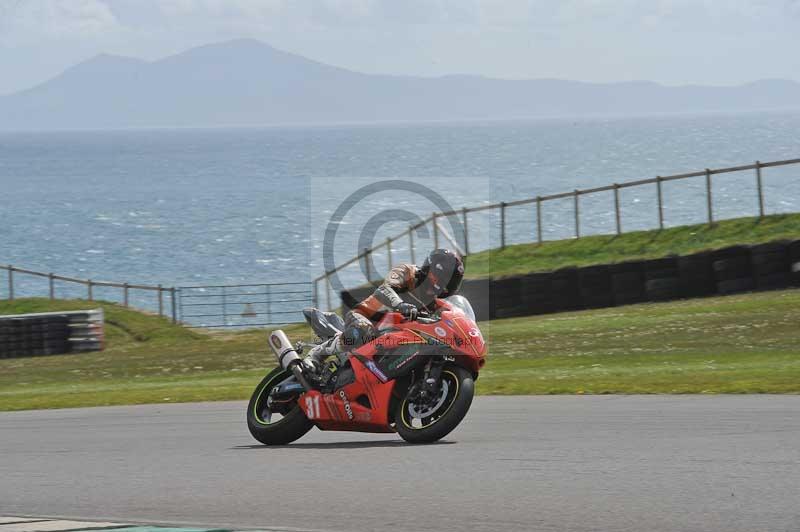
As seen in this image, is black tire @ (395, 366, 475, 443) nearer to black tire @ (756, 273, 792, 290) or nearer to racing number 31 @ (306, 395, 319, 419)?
racing number 31 @ (306, 395, 319, 419)

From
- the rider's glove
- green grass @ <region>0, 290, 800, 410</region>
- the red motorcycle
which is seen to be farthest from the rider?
green grass @ <region>0, 290, 800, 410</region>

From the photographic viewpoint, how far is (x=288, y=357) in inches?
419

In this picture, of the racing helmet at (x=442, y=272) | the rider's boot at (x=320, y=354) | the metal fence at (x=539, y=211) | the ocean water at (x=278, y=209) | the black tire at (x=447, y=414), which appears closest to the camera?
the black tire at (x=447, y=414)

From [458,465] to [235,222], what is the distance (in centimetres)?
9360

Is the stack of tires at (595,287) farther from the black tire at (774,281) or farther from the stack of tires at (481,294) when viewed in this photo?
the black tire at (774,281)

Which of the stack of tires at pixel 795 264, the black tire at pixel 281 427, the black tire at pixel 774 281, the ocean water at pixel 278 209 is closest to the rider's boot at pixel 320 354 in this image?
the black tire at pixel 281 427

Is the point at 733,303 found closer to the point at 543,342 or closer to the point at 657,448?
the point at 543,342

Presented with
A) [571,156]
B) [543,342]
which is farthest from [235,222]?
[571,156]

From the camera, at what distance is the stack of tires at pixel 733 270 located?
79.3 ft

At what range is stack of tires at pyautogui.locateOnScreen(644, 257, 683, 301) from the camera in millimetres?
24641

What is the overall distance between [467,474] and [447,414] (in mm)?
1277

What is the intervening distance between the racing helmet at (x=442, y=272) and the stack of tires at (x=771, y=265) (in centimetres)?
1569

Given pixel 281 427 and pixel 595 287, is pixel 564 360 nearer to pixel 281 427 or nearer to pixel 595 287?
pixel 595 287

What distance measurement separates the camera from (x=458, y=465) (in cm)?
856
